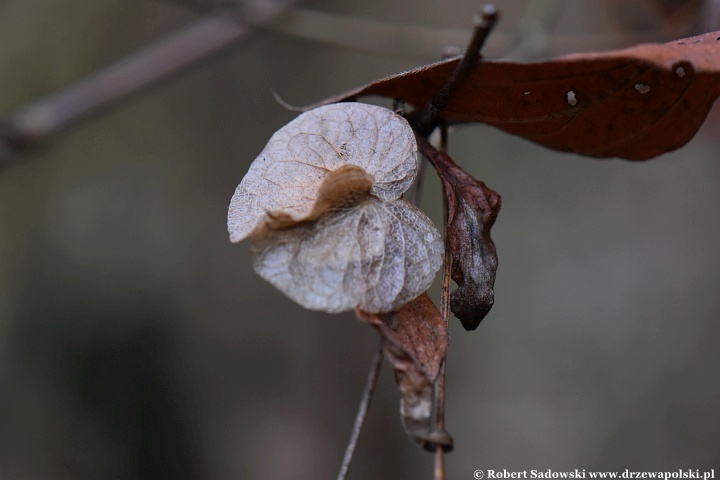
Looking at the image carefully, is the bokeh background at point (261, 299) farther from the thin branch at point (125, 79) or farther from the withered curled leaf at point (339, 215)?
the withered curled leaf at point (339, 215)

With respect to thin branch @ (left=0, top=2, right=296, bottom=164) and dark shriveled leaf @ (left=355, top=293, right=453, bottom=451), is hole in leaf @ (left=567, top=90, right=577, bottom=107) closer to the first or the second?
dark shriveled leaf @ (left=355, top=293, right=453, bottom=451)

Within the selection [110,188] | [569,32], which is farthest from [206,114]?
[569,32]

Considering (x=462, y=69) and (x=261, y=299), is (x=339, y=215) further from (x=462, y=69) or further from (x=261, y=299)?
(x=261, y=299)

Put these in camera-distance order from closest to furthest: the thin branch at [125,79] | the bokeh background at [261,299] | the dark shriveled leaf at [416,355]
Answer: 1. the dark shriveled leaf at [416,355]
2. the thin branch at [125,79]
3. the bokeh background at [261,299]

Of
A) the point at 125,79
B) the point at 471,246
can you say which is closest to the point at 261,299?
the point at 125,79

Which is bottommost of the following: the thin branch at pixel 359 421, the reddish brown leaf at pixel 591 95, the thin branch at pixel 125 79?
the thin branch at pixel 359 421

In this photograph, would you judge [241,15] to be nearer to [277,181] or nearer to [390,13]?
[277,181]

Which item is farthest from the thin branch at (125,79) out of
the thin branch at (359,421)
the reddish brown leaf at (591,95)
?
the thin branch at (359,421)
